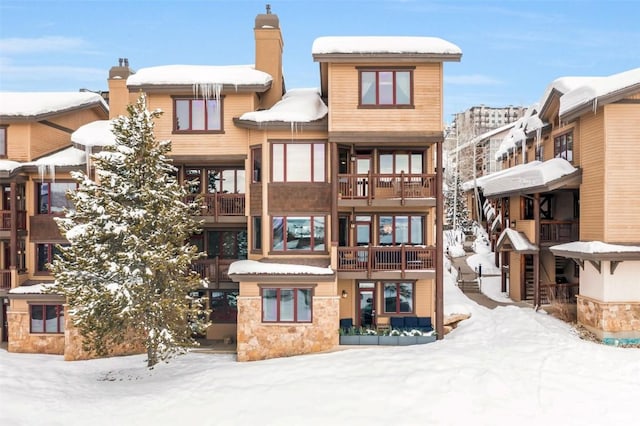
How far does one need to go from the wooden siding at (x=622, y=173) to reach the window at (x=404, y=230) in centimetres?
767

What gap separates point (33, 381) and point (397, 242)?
15200 mm

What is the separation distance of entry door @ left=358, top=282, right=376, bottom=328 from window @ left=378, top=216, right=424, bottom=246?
2.09 m

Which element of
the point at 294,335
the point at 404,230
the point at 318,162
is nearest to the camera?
the point at 294,335

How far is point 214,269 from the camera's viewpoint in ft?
69.5

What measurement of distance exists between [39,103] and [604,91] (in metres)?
26.7

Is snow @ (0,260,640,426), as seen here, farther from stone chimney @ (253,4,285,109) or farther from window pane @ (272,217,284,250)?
stone chimney @ (253,4,285,109)

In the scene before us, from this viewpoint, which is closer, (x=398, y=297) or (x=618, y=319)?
(x=618, y=319)

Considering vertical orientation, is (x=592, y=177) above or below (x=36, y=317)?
above

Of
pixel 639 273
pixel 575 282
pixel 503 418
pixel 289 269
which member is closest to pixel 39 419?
pixel 289 269

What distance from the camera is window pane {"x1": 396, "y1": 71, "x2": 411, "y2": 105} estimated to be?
18.7 m

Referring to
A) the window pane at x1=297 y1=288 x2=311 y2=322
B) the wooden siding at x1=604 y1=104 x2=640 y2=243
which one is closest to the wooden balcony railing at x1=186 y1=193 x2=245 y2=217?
the window pane at x1=297 y1=288 x2=311 y2=322

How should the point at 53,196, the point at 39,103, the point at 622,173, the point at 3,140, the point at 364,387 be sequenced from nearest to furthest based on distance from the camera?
1. the point at 364,387
2. the point at 622,173
3. the point at 53,196
4. the point at 3,140
5. the point at 39,103

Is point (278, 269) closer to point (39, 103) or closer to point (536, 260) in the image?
point (536, 260)

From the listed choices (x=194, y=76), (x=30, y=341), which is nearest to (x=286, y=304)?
(x=194, y=76)
